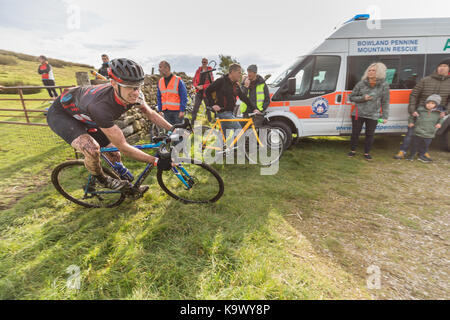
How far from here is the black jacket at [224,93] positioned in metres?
4.38

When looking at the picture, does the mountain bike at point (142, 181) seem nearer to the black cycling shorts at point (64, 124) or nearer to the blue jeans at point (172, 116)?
the black cycling shorts at point (64, 124)

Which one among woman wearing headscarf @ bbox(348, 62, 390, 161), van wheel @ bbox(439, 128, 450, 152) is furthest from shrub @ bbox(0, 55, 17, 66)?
van wheel @ bbox(439, 128, 450, 152)

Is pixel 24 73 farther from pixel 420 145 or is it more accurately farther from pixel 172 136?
pixel 420 145

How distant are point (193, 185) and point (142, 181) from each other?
0.83 meters

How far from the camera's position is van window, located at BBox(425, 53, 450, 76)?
4832 millimetres

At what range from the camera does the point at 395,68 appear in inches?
194

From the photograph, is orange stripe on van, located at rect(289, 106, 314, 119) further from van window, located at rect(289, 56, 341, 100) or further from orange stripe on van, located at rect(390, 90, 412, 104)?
orange stripe on van, located at rect(390, 90, 412, 104)

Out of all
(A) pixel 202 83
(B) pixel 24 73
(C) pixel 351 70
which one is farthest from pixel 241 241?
(B) pixel 24 73

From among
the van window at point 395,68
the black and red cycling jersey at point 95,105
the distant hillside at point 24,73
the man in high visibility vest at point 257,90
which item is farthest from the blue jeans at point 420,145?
the distant hillside at point 24,73

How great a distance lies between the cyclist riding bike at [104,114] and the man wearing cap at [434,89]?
574cm

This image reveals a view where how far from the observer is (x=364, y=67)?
16.1ft

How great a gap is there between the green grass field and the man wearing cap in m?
1.73

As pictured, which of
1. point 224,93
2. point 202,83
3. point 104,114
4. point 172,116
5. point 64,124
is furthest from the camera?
point 202,83

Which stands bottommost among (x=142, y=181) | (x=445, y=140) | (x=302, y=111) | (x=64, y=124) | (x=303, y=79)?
(x=142, y=181)
